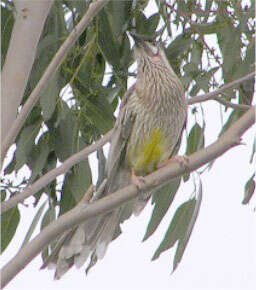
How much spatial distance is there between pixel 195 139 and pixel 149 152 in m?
A: 0.25

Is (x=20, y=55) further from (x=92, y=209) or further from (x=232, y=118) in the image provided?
(x=232, y=118)

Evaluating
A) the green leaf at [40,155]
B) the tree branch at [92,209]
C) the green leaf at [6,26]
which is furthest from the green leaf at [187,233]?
the green leaf at [6,26]

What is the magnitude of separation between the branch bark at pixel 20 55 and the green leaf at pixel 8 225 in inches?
23.4

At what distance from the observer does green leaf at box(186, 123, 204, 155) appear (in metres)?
2.88

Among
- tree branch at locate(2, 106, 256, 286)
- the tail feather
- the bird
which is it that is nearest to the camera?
tree branch at locate(2, 106, 256, 286)

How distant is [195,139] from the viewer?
2.90 meters

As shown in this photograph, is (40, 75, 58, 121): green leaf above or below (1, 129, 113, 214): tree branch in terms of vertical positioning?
above

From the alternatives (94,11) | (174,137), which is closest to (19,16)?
(94,11)

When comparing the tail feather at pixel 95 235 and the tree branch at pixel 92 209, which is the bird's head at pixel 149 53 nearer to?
the tail feather at pixel 95 235

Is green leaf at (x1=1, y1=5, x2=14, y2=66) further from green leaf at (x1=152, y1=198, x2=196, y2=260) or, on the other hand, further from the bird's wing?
green leaf at (x1=152, y1=198, x2=196, y2=260)

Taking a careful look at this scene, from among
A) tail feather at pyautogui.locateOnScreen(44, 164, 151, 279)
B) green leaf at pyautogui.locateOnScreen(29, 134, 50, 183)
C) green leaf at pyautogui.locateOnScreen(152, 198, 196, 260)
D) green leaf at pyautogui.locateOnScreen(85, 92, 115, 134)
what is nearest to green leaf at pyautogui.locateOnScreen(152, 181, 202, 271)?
green leaf at pyautogui.locateOnScreen(152, 198, 196, 260)

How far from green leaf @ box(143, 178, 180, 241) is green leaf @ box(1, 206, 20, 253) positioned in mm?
493

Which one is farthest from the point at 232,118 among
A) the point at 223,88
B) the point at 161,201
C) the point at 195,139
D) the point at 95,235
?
the point at 95,235

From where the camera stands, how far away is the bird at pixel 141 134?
2604 mm
